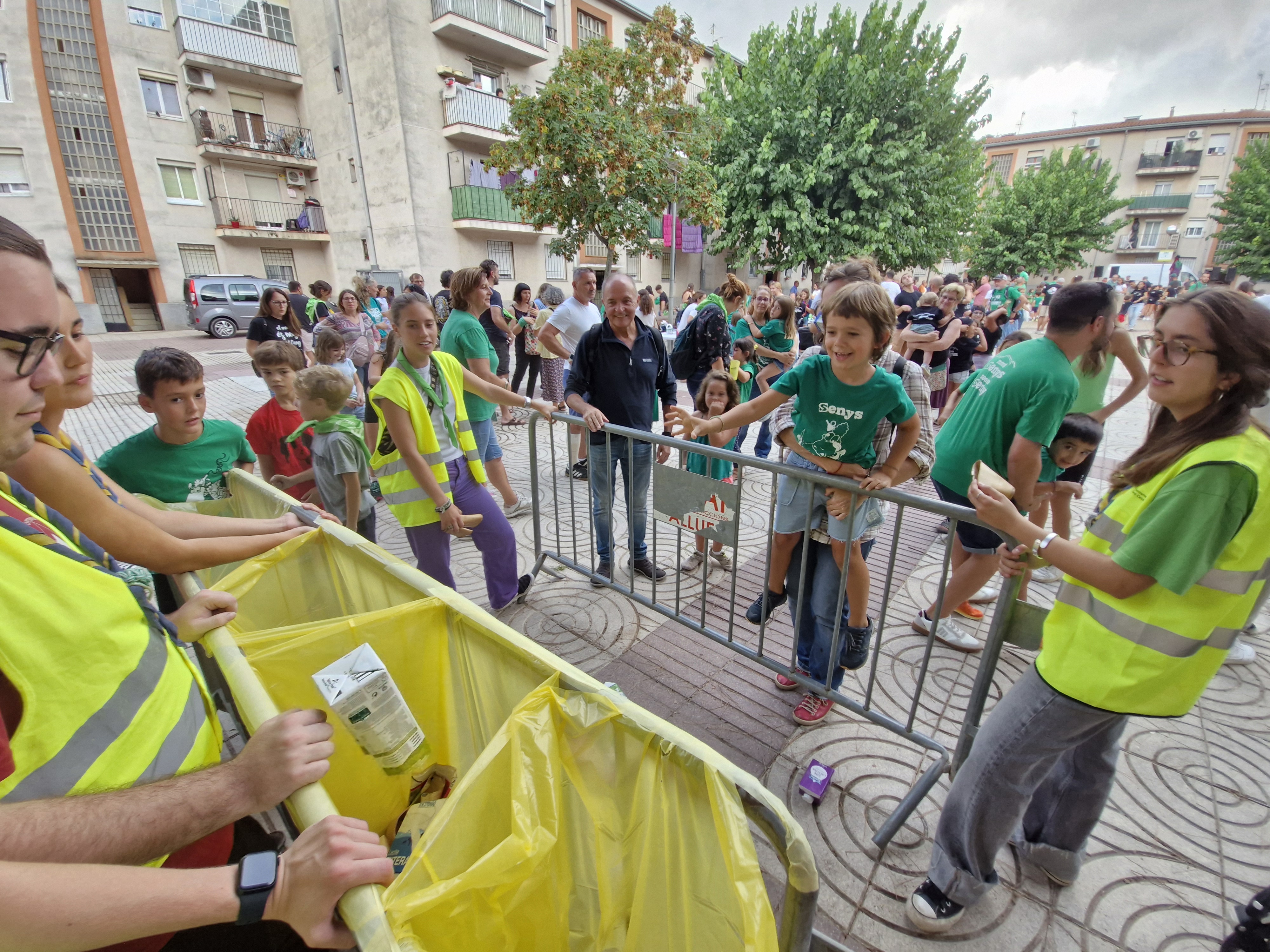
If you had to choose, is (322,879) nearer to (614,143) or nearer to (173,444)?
(173,444)

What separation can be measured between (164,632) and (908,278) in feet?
55.9

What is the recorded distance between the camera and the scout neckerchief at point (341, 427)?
314cm

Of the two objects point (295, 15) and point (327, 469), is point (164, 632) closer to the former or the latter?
point (327, 469)

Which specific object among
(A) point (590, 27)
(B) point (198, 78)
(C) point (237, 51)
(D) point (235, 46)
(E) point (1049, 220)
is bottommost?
(E) point (1049, 220)

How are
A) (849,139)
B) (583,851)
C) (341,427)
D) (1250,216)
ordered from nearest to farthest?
(583,851)
(341,427)
(849,139)
(1250,216)

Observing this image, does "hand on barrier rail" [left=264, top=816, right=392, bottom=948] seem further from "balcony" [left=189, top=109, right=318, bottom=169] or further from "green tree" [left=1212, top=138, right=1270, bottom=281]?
"green tree" [left=1212, top=138, right=1270, bottom=281]

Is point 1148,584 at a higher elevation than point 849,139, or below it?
below

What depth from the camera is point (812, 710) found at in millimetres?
2746

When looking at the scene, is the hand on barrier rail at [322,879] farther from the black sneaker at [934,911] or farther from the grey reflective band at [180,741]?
the black sneaker at [934,911]

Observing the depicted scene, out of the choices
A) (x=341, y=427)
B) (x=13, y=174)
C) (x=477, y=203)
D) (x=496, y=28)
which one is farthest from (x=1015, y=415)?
(x=13, y=174)

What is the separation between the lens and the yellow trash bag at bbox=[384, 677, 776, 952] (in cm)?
104

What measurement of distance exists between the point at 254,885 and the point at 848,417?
7.86ft

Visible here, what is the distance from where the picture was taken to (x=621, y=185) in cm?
891

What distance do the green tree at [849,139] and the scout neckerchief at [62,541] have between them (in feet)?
59.2
